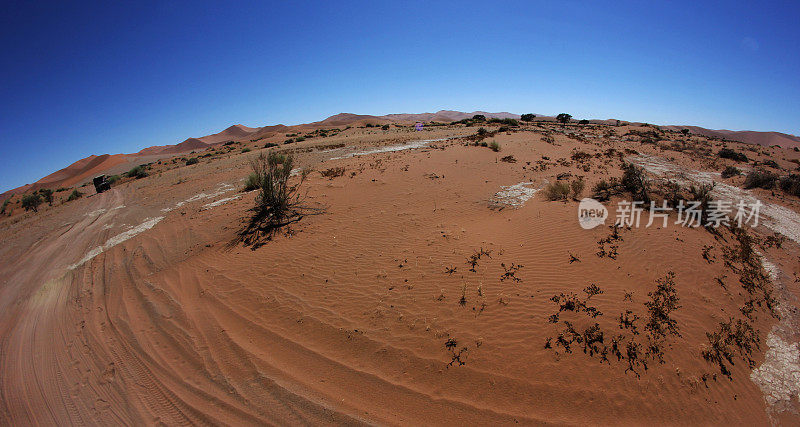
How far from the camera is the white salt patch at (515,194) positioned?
921 centimetres

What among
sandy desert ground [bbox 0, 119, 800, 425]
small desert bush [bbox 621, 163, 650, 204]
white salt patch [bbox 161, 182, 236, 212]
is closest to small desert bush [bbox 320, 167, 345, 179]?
white salt patch [bbox 161, 182, 236, 212]

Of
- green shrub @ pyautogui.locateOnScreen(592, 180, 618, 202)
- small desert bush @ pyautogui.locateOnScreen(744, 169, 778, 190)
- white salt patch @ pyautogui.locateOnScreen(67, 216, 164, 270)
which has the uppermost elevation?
white salt patch @ pyautogui.locateOnScreen(67, 216, 164, 270)

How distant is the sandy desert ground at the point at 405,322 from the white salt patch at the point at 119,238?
119 millimetres

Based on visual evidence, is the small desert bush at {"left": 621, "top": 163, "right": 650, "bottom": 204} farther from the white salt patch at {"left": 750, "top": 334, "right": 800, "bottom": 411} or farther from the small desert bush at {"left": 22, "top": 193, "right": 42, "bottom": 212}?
the small desert bush at {"left": 22, "top": 193, "right": 42, "bottom": 212}

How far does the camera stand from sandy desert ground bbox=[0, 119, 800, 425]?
11.6 feet

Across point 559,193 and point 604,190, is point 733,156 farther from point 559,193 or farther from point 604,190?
point 559,193

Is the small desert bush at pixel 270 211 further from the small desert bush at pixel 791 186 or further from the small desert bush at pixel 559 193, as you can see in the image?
the small desert bush at pixel 791 186

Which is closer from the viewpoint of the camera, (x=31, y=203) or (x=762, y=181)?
→ (x=762, y=181)

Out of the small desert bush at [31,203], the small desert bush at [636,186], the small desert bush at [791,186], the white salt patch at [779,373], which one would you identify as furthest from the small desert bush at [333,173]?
the small desert bush at [791,186]

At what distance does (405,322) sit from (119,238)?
9555 mm

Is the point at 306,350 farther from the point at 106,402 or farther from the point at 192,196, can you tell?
the point at 192,196

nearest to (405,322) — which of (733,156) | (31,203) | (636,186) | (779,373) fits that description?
(779,373)

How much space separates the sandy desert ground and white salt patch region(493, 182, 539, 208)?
0.23 meters

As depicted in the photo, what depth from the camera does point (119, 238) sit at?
8.79m
